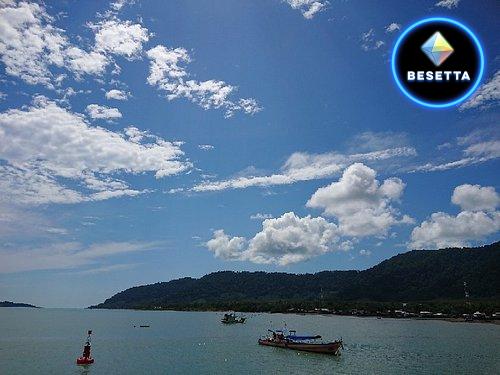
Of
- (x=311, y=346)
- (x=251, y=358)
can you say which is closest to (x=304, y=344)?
(x=311, y=346)

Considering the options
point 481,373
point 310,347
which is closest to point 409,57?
point 481,373

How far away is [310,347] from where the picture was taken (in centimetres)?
9175

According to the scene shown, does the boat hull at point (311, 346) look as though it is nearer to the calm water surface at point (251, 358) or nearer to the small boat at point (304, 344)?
the small boat at point (304, 344)

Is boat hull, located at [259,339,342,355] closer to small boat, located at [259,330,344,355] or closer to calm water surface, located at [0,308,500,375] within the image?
small boat, located at [259,330,344,355]

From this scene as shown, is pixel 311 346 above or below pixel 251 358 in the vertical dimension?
above

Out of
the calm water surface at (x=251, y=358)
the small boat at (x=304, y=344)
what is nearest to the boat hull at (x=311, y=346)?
the small boat at (x=304, y=344)

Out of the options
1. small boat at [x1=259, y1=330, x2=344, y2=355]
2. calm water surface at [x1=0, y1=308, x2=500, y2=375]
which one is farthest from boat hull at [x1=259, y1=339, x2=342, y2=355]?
calm water surface at [x1=0, y1=308, x2=500, y2=375]

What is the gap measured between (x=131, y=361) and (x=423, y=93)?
246 ft

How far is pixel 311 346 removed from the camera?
91562mm

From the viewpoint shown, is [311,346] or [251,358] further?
[311,346]

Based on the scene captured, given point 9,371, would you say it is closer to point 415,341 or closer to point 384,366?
point 384,366

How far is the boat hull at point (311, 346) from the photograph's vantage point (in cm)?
8686

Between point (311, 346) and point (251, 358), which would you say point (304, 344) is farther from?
point (251, 358)

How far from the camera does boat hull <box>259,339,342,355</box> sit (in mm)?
86863
